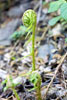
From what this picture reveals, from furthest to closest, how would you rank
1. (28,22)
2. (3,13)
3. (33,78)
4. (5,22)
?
(3,13), (5,22), (28,22), (33,78)

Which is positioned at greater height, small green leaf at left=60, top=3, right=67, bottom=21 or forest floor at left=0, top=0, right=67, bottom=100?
small green leaf at left=60, top=3, right=67, bottom=21

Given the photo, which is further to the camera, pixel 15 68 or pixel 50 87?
pixel 15 68

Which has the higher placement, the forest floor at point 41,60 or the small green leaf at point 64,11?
the small green leaf at point 64,11

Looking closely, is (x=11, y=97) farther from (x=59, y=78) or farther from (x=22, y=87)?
(x=59, y=78)

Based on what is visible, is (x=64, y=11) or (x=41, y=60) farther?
(x=41, y=60)

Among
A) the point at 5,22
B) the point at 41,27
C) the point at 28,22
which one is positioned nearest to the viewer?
the point at 28,22

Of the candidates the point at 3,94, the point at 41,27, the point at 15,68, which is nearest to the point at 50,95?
the point at 3,94

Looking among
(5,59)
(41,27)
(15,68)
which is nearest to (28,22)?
(15,68)

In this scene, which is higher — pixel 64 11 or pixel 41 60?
pixel 64 11

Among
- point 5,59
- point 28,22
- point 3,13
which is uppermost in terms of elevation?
point 3,13

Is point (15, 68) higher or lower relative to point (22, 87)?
higher
